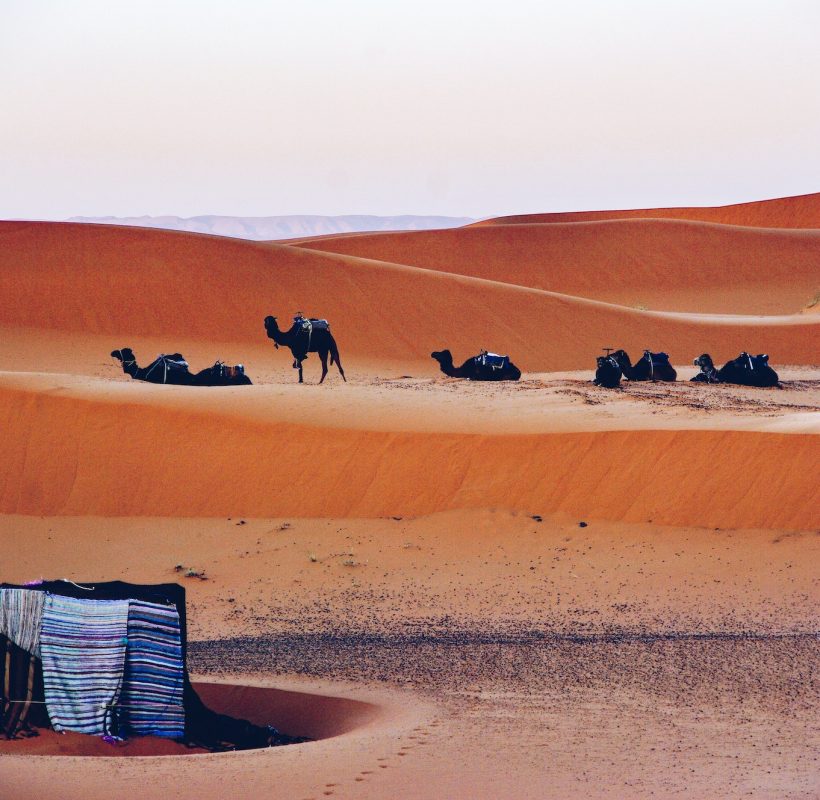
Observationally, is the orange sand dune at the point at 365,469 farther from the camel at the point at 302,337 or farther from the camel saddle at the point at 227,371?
the camel at the point at 302,337

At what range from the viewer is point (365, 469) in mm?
16969

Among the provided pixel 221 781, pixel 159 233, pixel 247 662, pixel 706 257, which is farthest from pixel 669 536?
pixel 706 257

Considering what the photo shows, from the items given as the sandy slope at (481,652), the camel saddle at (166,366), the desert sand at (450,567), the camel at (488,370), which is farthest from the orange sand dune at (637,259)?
the sandy slope at (481,652)

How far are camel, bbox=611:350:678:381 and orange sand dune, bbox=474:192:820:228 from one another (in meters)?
88.5

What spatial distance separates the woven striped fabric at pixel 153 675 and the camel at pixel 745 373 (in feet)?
57.8

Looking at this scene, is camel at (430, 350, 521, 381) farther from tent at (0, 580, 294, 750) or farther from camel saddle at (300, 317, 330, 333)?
tent at (0, 580, 294, 750)

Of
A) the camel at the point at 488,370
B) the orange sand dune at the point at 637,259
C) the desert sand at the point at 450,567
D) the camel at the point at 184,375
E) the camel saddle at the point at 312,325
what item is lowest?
the desert sand at the point at 450,567

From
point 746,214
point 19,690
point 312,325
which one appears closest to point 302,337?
point 312,325

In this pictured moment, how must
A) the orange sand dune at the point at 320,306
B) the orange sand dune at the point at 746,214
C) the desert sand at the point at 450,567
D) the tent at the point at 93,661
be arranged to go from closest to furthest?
the desert sand at the point at 450,567 → the tent at the point at 93,661 → the orange sand dune at the point at 320,306 → the orange sand dune at the point at 746,214

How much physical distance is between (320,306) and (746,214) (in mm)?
90830

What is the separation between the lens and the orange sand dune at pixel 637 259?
214ft

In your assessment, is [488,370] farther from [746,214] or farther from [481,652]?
[746,214]

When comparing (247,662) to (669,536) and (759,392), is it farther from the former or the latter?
(759,392)

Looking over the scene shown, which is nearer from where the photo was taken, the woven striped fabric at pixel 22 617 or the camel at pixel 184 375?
the woven striped fabric at pixel 22 617
